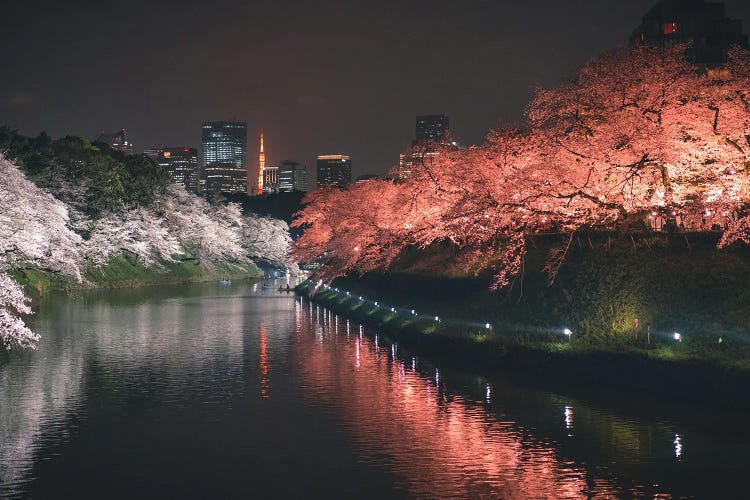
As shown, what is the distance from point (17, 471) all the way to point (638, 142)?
77.9 ft

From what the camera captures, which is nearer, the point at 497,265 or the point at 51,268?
the point at 497,265

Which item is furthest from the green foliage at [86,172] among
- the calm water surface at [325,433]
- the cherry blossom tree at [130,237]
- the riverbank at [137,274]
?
the calm water surface at [325,433]

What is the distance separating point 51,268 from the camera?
42188 millimetres

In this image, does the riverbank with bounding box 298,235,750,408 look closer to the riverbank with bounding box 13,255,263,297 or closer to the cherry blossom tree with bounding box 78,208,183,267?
the riverbank with bounding box 13,255,263,297

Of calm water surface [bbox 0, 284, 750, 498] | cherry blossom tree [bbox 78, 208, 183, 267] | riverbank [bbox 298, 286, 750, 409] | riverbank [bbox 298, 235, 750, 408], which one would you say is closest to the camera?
calm water surface [bbox 0, 284, 750, 498]

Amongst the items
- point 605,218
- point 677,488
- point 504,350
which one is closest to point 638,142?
point 605,218

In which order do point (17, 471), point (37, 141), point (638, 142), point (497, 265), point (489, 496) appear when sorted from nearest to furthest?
point (489, 496) < point (17, 471) < point (638, 142) < point (497, 265) < point (37, 141)

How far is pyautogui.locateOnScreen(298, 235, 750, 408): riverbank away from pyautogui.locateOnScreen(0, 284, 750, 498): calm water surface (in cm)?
167

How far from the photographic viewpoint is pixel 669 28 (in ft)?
275

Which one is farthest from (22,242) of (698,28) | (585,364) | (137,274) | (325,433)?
(698,28)

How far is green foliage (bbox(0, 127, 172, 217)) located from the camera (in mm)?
63806

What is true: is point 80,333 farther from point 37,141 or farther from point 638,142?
point 37,141

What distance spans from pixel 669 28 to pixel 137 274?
198 feet

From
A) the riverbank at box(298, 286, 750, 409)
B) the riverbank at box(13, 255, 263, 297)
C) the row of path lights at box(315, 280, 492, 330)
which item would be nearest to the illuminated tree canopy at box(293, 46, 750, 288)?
the row of path lights at box(315, 280, 492, 330)
